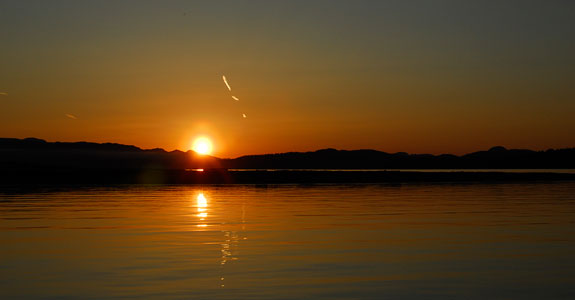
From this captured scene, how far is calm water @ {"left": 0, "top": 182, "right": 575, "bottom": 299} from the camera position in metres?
18.2

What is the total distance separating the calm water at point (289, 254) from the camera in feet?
59.7

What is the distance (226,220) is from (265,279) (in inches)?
697

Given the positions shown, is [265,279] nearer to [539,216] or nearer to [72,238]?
[72,238]

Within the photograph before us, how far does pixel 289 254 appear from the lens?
79.8 feet

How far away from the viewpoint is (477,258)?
23328 millimetres

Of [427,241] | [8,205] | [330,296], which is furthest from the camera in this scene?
[8,205]

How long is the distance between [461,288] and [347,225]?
1583cm

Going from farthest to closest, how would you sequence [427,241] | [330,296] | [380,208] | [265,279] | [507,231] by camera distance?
[380,208] < [507,231] < [427,241] < [265,279] < [330,296]

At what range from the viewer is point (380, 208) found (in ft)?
149

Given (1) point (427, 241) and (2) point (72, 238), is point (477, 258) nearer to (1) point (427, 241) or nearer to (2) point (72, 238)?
(1) point (427, 241)

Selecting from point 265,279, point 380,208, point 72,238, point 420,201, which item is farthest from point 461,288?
point 420,201

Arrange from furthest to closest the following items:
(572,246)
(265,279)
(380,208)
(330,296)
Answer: (380,208) < (572,246) < (265,279) < (330,296)

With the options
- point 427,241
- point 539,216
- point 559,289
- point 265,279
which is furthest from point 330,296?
point 539,216

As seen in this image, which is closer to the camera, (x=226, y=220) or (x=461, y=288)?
(x=461, y=288)
